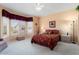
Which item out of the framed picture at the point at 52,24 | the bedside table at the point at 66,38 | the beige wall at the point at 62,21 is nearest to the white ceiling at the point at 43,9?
the beige wall at the point at 62,21

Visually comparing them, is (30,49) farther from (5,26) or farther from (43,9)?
(43,9)

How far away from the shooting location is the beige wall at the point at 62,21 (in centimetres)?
221

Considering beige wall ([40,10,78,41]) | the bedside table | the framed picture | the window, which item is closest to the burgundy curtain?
the window

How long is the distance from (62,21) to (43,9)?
2.14ft

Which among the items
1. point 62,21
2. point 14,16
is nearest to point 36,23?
point 14,16

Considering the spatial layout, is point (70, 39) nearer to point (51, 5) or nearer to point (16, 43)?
point (51, 5)

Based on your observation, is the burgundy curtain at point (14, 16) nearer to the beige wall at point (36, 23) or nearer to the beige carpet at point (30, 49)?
the beige wall at point (36, 23)

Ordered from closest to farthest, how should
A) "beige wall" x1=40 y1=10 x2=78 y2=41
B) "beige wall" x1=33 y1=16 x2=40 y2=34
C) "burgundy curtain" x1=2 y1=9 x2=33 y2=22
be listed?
1. "burgundy curtain" x1=2 y1=9 x2=33 y2=22
2. "beige wall" x1=40 y1=10 x2=78 y2=41
3. "beige wall" x1=33 y1=16 x2=40 y2=34

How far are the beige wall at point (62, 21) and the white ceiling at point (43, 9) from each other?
0.43 ft

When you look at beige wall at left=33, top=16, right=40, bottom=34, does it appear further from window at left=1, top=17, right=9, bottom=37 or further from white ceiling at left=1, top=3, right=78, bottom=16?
window at left=1, top=17, right=9, bottom=37

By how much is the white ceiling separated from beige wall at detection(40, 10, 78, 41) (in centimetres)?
13

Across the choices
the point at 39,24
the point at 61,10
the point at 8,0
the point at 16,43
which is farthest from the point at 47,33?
the point at 8,0

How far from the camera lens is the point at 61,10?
2242mm

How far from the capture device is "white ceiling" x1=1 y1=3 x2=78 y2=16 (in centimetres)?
208
